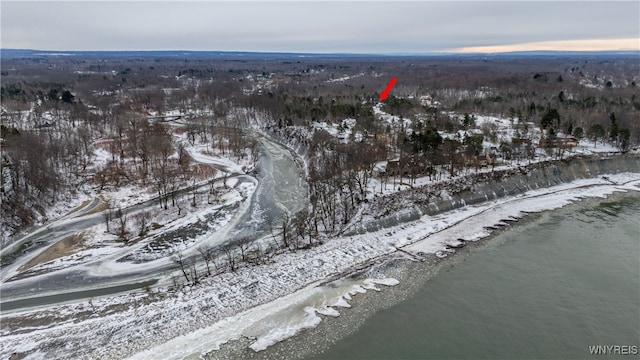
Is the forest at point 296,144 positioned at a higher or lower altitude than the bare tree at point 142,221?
higher

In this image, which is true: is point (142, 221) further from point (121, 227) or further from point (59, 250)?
point (59, 250)

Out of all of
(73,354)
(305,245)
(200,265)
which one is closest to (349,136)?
(305,245)

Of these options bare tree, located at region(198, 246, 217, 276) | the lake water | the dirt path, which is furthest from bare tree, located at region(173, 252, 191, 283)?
the dirt path

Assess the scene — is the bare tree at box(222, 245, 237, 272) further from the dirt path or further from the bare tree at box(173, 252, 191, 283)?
the dirt path

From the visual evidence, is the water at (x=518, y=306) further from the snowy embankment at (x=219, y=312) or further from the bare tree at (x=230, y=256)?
the bare tree at (x=230, y=256)

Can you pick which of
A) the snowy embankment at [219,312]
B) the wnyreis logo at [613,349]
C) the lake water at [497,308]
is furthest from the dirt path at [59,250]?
the wnyreis logo at [613,349]

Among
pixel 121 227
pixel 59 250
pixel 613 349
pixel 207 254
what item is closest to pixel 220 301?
pixel 207 254
